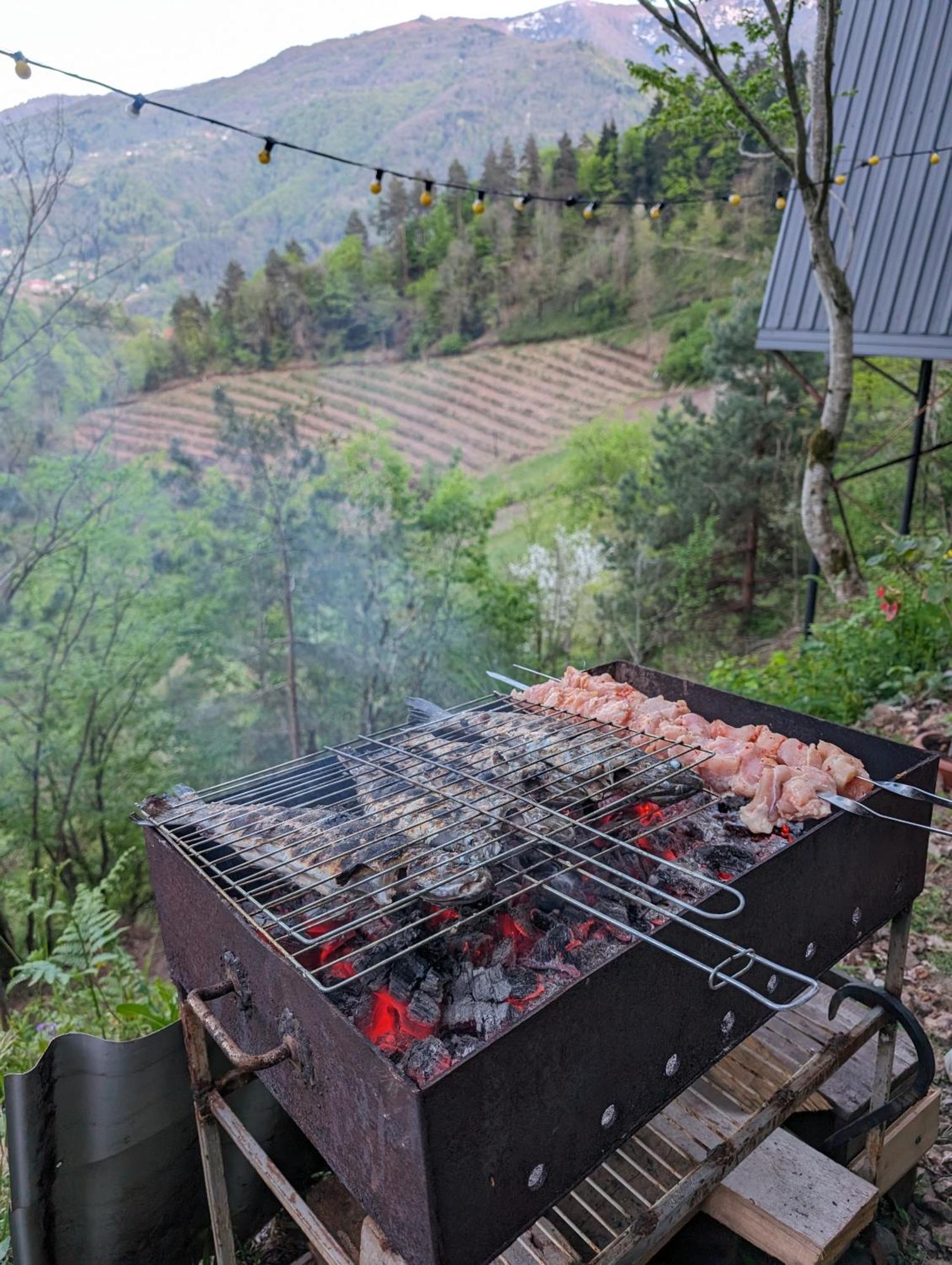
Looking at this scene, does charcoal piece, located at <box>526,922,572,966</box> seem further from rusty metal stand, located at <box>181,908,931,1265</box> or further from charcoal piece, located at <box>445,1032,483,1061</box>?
rusty metal stand, located at <box>181,908,931,1265</box>

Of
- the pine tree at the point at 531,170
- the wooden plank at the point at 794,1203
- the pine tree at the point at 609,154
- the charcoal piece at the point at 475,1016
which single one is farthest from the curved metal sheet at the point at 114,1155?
the pine tree at the point at 531,170

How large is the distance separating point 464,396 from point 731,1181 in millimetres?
17852

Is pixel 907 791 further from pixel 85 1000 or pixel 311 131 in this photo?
pixel 311 131

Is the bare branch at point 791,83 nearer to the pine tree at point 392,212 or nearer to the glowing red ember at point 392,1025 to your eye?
the glowing red ember at point 392,1025

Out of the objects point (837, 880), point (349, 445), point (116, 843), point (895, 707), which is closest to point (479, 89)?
point (349, 445)

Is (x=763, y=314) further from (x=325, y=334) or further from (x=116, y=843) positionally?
(x=325, y=334)

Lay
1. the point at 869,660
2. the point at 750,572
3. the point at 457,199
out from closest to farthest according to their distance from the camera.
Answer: the point at 869,660 < the point at 750,572 < the point at 457,199

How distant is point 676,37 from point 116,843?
397 inches

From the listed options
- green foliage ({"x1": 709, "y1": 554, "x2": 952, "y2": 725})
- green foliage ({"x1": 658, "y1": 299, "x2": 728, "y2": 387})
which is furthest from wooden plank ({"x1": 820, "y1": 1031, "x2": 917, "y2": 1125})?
green foliage ({"x1": 658, "y1": 299, "x2": 728, "y2": 387})

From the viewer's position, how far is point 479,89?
21.8m

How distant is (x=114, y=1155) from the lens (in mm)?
1938

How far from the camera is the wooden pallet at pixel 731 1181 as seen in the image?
5.91ft

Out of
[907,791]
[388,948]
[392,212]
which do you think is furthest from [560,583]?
[388,948]

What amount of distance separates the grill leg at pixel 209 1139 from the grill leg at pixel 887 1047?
62.8 inches
